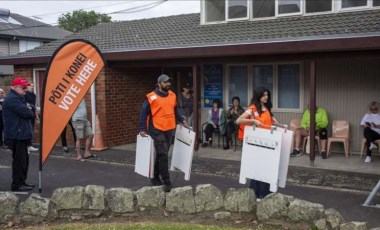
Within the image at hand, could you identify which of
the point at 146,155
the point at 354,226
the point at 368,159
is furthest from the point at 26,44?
the point at 354,226

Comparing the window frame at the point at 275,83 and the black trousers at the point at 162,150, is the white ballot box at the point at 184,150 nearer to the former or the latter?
the black trousers at the point at 162,150

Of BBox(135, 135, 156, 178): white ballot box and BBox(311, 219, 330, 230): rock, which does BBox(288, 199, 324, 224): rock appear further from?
BBox(135, 135, 156, 178): white ballot box

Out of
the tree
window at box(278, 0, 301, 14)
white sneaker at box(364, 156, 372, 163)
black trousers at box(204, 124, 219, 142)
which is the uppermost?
the tree

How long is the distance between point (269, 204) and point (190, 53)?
580cm

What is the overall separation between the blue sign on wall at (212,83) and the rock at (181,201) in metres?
7.34

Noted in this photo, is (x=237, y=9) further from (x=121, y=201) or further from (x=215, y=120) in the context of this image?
(x=121, y=201)

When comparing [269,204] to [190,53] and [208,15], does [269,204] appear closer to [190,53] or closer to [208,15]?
[190,53]

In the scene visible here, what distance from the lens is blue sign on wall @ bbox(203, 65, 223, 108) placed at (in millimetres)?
12617

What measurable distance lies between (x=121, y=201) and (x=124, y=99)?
7590 millimetres

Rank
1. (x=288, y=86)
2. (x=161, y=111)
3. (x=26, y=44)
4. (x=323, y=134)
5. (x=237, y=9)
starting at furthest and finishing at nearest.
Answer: (x=26, y=44), (x=237, y=9), (x=288, y=86), (x=323, y=134), (x=161, y=111)

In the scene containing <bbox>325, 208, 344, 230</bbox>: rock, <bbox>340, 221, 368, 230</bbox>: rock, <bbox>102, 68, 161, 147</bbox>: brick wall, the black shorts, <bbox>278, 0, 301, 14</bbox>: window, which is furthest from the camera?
<bbox>102, 68, 161, 147</bbox>: brick wall

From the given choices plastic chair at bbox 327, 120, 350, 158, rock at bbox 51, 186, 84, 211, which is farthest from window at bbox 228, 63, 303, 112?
rock at bbox 51, 186, 84, 211

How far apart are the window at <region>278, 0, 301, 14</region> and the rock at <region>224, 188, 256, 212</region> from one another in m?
7.56

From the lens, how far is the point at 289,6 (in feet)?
39.1
